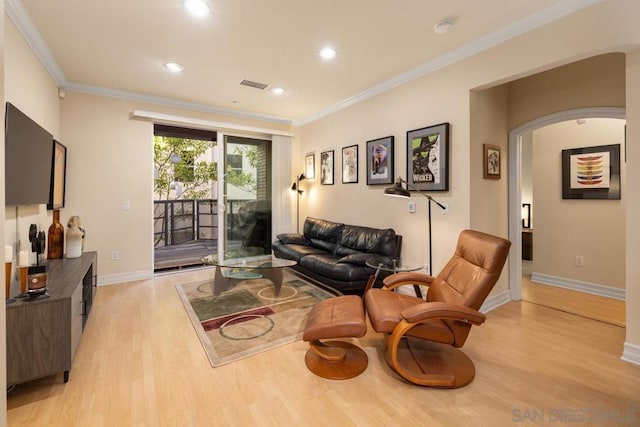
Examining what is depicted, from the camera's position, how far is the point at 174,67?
340 centimetres

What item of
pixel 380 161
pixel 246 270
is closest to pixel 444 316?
pixel 246 270

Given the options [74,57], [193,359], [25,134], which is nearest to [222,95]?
[74,57]

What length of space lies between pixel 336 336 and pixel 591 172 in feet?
13.2

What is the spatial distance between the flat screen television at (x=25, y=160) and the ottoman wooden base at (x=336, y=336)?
2390 mm

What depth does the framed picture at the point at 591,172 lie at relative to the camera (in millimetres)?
3660

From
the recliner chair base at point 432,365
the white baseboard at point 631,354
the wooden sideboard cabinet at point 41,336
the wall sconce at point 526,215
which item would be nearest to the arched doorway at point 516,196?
the white baseboard at point 631,354

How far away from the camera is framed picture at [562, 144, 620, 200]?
3.66 m

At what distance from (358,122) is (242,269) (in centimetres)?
264

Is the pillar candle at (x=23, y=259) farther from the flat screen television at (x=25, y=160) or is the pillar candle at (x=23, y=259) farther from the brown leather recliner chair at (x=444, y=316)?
the brown leather recliner chair at (x=444, y=316)

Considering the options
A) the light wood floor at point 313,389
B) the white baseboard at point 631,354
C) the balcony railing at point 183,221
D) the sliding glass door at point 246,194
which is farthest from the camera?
the balcony railing at point 183,221

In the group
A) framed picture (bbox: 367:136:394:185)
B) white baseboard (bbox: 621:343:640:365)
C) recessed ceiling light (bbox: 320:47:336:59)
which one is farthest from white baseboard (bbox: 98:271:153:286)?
white baseboard (bbox: 621:343:640:365)

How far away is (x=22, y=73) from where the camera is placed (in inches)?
101

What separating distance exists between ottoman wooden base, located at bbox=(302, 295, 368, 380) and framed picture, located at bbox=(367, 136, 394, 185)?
195cm

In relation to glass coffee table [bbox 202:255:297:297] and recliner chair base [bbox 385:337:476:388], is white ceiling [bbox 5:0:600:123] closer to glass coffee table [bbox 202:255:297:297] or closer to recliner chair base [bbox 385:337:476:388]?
glass coffee table [bbox 202:255:297:297]
